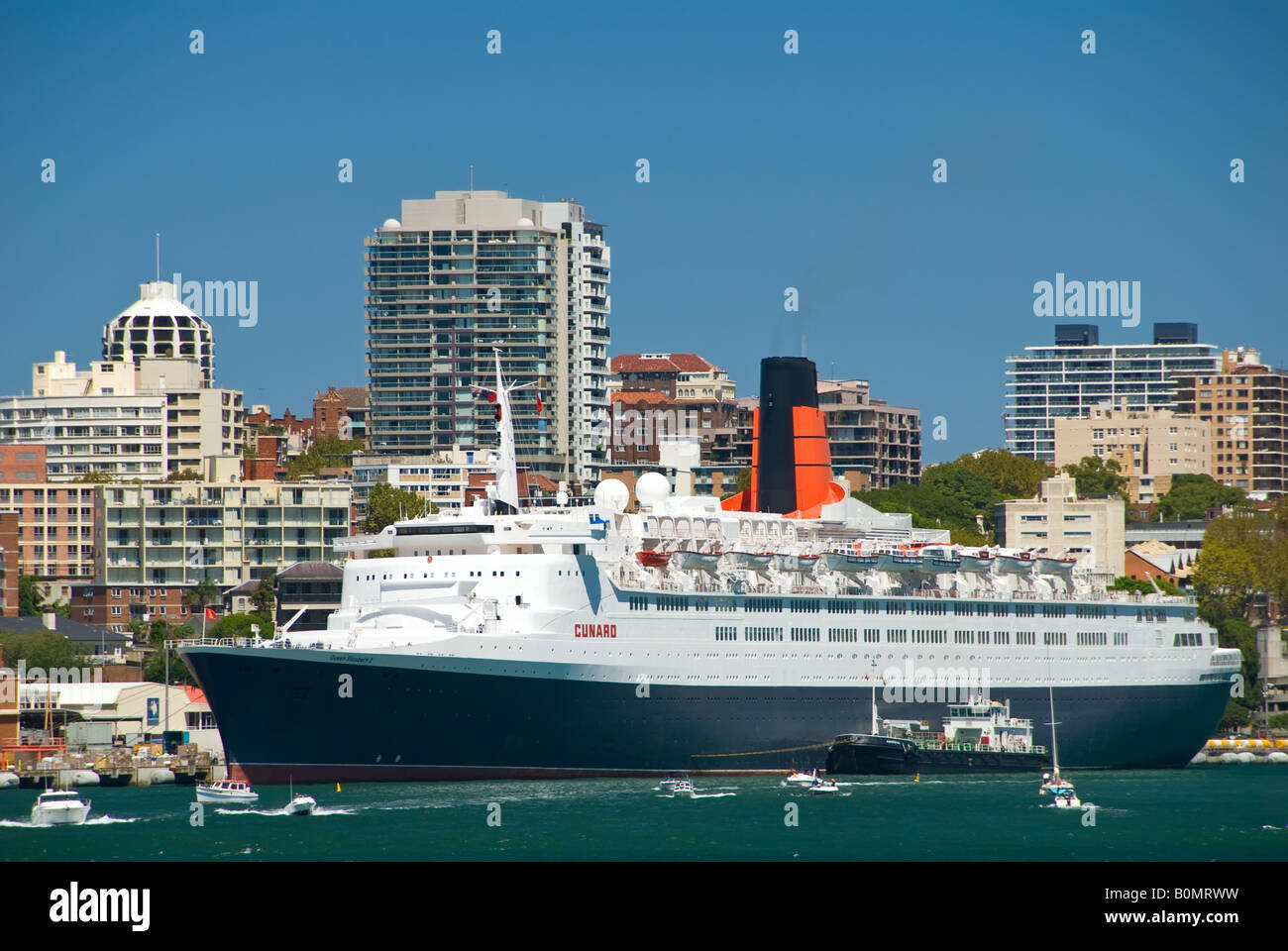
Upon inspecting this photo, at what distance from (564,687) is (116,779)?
2398 cm

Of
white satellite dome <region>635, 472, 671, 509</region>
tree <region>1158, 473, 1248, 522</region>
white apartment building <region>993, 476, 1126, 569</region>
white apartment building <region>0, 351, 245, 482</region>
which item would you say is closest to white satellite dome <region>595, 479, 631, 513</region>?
white satellite dome <region>635, 472, 671, 509</region>

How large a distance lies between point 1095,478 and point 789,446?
107575 millimetres

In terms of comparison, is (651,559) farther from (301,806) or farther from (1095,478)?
(1095,478)

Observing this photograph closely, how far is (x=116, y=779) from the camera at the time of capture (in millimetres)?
77250

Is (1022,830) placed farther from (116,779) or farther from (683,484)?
(683,484)

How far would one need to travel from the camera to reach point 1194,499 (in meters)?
190

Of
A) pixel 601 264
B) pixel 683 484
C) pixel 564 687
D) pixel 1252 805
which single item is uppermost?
pixel 601 264

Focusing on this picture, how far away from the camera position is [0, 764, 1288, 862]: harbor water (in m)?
47.8

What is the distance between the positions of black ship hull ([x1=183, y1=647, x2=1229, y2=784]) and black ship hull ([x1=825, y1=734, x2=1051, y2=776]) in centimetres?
68

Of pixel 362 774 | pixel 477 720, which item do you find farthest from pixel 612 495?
pixel 362 774

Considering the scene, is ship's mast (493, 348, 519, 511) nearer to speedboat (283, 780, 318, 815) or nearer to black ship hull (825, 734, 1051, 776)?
black ship hull (825, 734, 1051, 776)
